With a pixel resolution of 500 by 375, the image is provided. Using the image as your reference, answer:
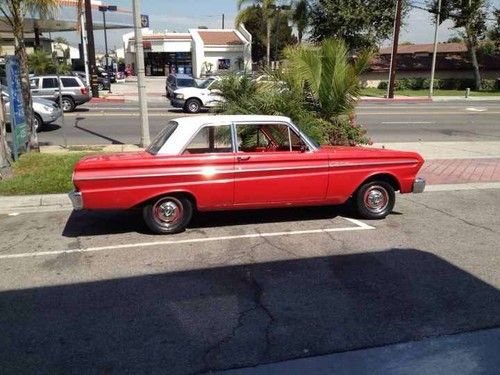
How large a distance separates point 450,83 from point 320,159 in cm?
4357

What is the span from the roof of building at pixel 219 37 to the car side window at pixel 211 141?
4835 cm

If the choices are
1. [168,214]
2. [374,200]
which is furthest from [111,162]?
[374,200]

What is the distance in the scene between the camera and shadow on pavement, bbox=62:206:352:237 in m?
6.89

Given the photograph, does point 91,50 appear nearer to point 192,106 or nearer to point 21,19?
point 192,106

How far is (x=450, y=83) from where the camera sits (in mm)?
45969

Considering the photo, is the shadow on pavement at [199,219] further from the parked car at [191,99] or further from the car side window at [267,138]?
Result: the parked car at [191,99]

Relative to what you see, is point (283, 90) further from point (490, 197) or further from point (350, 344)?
point (350, 344)

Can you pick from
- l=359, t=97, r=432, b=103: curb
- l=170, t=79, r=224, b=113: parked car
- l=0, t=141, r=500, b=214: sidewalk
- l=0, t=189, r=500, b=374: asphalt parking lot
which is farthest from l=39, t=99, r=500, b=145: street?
l=359, t=97, r=432, b=103: curb

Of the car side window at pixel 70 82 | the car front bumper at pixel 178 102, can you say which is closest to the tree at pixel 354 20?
the car front bumper at pixel 178 102

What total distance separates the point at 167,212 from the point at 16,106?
607 centimetres

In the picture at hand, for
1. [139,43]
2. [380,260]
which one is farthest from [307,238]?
[139,43]

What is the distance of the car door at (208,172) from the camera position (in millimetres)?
6398

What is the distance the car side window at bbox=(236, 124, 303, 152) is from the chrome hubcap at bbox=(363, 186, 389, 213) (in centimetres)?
122

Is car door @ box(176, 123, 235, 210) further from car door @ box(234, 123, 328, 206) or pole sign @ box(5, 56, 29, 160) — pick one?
pole sign @ box(5, 56, 29, 160)
